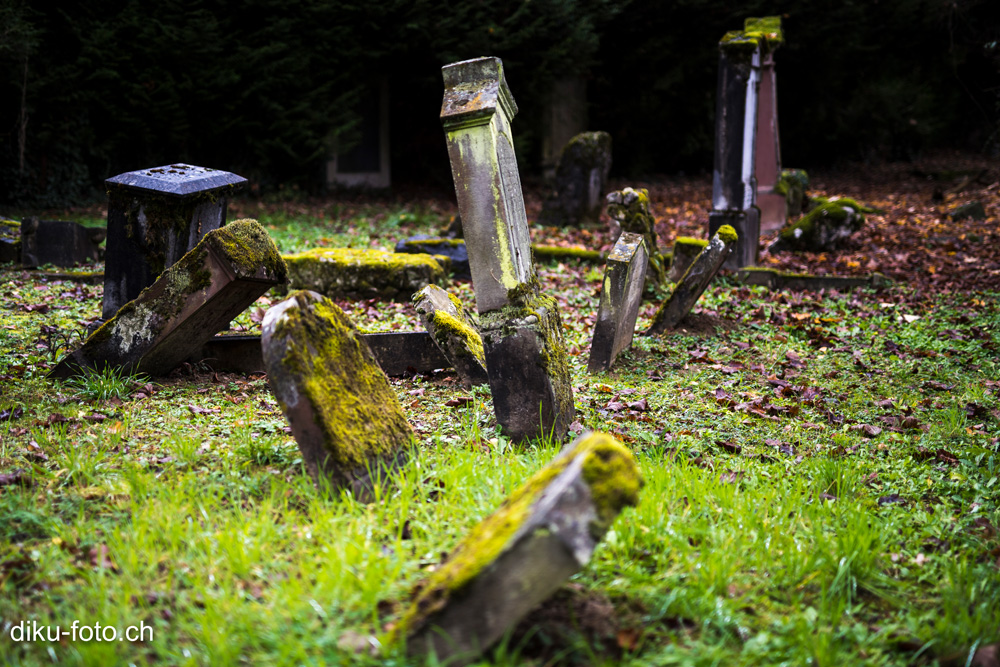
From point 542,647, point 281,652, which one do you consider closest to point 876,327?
point 542,647

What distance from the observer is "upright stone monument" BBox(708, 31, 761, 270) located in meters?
9.78

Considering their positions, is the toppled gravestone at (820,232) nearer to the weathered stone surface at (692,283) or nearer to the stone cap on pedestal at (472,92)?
the weathered stone surface at (692,283)

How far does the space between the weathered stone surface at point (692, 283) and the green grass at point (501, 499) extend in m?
1.34

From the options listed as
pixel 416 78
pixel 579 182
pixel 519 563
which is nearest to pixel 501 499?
pixel 519 563

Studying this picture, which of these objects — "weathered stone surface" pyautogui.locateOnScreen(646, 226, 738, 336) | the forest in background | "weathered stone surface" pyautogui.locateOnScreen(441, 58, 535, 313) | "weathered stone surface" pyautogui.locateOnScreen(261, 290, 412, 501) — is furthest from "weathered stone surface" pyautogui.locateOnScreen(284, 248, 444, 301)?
the forest in background

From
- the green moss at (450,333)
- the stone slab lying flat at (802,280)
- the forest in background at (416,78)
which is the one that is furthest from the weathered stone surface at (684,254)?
the forest in background at (416,78)

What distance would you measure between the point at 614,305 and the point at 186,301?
9.73 feet

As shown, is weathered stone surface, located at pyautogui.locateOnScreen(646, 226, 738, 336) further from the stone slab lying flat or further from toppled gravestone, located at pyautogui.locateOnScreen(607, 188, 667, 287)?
the stone slab lying flat

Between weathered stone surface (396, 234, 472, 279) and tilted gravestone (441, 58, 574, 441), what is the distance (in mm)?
4838

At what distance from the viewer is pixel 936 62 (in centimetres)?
2016

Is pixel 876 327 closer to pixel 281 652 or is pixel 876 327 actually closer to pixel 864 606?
pixel 864 606

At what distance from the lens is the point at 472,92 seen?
13.4 feet

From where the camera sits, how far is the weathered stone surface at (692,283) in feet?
21.4

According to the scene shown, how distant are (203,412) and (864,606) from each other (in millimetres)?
3512
